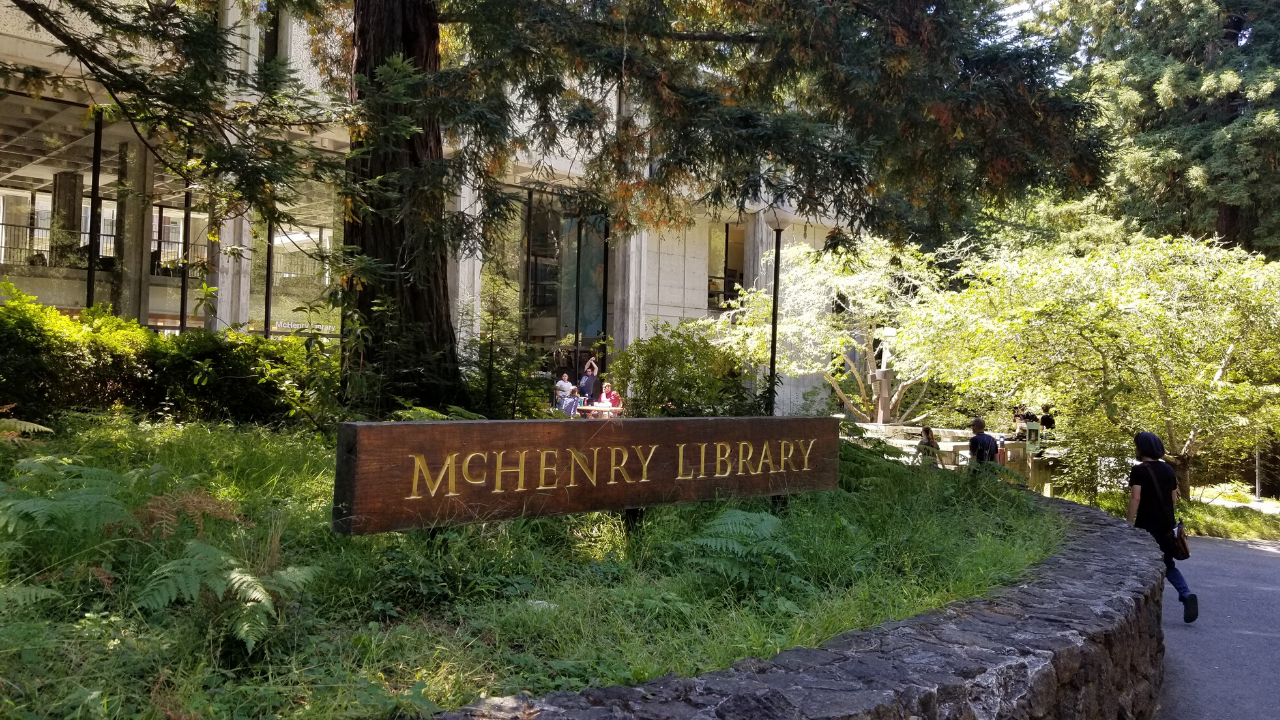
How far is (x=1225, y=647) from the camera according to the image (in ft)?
24.3

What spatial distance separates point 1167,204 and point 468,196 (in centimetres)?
1550

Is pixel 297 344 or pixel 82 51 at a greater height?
pixel 82 51

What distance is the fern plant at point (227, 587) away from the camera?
325 centimetres

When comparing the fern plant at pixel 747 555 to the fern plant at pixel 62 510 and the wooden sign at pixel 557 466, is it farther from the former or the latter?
the fern plant at pixel 62 510

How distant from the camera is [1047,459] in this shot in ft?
54.0

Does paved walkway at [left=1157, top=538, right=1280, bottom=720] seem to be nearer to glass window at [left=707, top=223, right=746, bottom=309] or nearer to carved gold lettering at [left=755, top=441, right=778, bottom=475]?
carved gold lettering at [left=755, top=441, right=778, bottom=475]

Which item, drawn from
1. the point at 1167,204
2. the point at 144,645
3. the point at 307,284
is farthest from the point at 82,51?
the point at 1167,204

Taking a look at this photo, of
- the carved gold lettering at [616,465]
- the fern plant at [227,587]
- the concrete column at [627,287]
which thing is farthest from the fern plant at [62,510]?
the concrete column at [627,287]

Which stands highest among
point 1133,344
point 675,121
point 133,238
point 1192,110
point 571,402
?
point 1192,110

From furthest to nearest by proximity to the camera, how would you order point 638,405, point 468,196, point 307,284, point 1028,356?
1. point 468,196
2. point 307,284
3. point 1028,356
4. point 638,405

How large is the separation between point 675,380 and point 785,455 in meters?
4.80

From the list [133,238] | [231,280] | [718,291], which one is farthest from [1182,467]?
[133,238]

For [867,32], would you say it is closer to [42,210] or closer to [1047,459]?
[1047,459]

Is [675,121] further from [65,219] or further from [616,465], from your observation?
[65,219]
